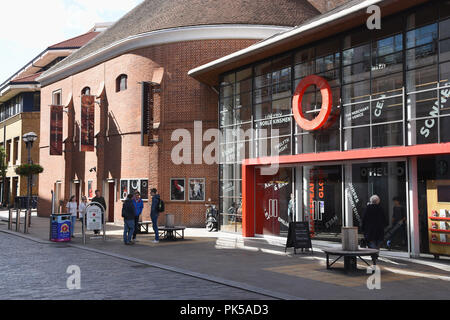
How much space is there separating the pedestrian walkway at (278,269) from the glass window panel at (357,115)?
4.02 meters

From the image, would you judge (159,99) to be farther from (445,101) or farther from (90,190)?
(445,101)

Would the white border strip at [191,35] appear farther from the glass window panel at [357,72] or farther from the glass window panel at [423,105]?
the glass window panel at [423,105]

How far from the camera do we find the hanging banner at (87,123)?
2895 centimetres

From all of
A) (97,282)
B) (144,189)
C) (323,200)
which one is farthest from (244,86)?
(97,282)

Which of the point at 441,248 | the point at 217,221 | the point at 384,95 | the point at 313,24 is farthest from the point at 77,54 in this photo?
the point at 441,248

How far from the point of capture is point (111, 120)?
2847cm

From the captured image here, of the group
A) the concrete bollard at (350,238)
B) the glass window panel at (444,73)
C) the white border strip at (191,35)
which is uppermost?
the white border strip at (191,35)

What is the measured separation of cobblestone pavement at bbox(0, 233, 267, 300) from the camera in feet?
27.5

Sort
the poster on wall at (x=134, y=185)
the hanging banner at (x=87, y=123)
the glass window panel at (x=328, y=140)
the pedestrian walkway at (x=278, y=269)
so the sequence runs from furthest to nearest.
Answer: the hanging banner at (x=87, y=123), the poster on wall at (x=134, y=185), the glass window panel at (x=328, y=140), the pedestrian walkway at (x=278, y=269)

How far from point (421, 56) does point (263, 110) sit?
7156 mm

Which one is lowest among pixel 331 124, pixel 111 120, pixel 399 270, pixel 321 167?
pixel 399 270
